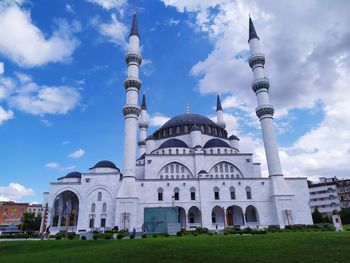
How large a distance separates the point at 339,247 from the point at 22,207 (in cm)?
8856

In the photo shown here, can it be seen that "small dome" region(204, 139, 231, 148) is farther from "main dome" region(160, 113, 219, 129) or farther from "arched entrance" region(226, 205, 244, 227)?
"arched entrance" region(226, 205, 244, 227)

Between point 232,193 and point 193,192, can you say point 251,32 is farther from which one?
point 193,192

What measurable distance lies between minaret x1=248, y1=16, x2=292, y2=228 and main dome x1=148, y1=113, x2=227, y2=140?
13.0m

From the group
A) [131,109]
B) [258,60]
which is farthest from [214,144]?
[131,109]

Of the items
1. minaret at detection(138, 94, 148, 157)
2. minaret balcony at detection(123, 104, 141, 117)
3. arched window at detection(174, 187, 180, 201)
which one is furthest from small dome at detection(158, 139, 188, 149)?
minaret at detection(138, 94, 148, 157)

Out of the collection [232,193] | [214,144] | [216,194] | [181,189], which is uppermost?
[214,144]

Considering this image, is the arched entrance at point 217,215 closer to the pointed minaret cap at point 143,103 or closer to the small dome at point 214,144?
the small dome at point 214,144

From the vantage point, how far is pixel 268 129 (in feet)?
142

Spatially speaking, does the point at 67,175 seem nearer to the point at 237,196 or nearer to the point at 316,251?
the point at 237,196

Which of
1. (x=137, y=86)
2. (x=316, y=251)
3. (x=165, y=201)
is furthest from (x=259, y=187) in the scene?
(x=316, y=251)

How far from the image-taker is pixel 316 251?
14094mm

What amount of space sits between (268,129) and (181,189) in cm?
1660

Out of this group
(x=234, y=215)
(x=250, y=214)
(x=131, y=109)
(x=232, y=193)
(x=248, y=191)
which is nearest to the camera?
(x=232, y=193)

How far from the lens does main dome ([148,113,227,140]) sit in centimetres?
5463
